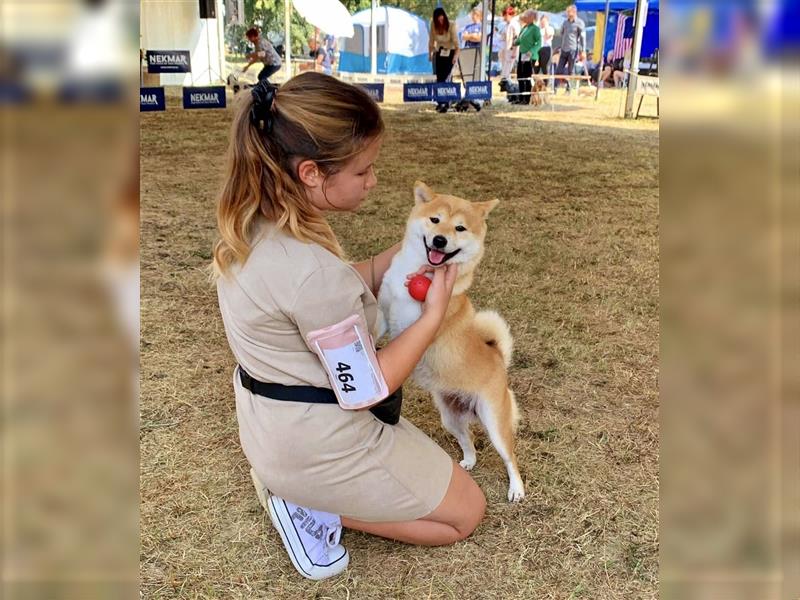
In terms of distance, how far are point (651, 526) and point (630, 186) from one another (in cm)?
470

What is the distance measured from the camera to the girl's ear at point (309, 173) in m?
1.54

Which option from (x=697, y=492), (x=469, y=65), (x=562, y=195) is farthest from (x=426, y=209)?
(x=469, y=65)

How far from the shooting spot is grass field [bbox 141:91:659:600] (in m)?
1.82

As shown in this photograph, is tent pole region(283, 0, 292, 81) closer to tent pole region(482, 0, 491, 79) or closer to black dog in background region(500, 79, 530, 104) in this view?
tent pole region(482, 0, 491, 79)

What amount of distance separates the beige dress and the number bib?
28mm

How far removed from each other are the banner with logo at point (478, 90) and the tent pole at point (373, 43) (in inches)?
213

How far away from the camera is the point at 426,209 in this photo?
234cm

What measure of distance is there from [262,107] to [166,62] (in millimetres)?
9211

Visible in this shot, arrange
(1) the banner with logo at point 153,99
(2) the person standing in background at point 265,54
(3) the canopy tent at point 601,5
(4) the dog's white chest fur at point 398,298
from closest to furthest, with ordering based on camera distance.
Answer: (4) the dog's white chest fur at point 398,298, (1) the banner with logo at point 153,99, (2) the person standing in background at point 265,54, (3) the canopy tent at point 601,5

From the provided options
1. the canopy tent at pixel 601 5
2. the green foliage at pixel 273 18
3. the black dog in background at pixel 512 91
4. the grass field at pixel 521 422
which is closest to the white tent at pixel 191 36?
the green foliage at pixel 273 18

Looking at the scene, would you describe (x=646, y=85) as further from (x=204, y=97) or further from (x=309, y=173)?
(x=309, y=173)

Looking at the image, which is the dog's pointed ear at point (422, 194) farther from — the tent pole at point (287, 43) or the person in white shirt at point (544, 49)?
the person in white shirt at point (544, 49)

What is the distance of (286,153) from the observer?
5.05ft

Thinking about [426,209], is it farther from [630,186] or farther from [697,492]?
[630,186]
